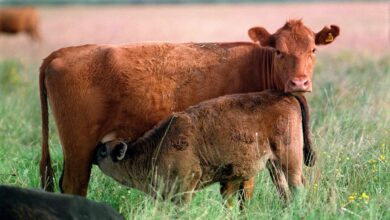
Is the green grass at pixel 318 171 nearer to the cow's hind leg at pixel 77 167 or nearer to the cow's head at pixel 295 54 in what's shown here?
the cow's hind leg at pixel 77 167

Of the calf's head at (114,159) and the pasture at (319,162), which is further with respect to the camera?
the calf's head at (114,159)

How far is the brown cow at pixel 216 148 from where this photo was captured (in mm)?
7129

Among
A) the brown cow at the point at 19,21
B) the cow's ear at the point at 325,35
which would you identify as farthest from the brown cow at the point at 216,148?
the brown cow at the point at 19,21

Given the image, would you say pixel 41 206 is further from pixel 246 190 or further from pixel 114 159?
pixel 246 190

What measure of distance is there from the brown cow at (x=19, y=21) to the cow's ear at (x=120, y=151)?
28421mm

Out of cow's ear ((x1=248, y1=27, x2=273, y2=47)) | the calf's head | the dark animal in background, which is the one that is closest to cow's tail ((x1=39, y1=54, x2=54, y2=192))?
the calf's head

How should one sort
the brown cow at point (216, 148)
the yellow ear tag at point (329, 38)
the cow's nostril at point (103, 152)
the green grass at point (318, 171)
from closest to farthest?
1. the green grass at point (318, 171)
2. the brown cow at point (216, 148)
3. the cow's nostril at point (103, 152)
4. the yellow ear tag at point (329, 38)

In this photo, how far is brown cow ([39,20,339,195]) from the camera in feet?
25.5

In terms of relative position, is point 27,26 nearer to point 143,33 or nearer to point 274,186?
point 143,33

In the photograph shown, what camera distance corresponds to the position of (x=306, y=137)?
764 centimetres

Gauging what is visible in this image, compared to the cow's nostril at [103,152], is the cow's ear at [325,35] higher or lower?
higher

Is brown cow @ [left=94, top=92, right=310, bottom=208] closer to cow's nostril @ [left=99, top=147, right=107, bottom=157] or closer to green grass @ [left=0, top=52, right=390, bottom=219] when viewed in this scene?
cow's nostril @ [left=99, top=147, right=107, bottom=157]

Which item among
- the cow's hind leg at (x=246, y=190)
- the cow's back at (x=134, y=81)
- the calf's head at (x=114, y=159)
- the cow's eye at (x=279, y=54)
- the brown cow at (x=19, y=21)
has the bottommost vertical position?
the brown cow at (x=19, y=21)

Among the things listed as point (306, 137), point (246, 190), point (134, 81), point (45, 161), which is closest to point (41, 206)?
point (45, 161)
